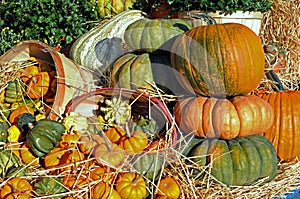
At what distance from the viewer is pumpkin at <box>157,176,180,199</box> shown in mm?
2281

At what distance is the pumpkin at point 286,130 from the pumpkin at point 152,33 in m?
0.90

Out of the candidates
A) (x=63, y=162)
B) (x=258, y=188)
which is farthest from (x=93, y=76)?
(x=258, y=188)

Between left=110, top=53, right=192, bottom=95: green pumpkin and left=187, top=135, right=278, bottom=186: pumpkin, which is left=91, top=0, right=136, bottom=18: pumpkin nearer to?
left=110, top=53, right=192, bottom=95: green pumpkin

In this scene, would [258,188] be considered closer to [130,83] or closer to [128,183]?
[128,183]

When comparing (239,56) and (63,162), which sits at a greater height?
(239,56)

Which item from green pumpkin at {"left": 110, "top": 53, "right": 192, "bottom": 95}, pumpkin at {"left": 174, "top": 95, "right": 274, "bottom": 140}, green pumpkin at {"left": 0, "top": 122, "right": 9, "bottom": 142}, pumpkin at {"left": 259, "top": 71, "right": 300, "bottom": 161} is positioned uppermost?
green pumpkin at {"left": 110, "top": 53, "right": 192, "bottom": 95}

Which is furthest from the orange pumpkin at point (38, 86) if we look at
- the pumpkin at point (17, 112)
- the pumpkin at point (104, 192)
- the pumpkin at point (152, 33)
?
the pumpkin at point (104, 192)

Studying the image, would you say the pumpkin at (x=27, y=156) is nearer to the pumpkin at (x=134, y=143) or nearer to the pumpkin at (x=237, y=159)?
the pumpkin at (x=134, y=143)

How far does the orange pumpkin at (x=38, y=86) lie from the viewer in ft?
10.5

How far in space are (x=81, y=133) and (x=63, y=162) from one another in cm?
40

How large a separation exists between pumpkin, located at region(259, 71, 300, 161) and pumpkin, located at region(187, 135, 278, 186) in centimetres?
31

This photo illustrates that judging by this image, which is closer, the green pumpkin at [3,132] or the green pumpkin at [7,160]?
the green pumpkin at [7,160]

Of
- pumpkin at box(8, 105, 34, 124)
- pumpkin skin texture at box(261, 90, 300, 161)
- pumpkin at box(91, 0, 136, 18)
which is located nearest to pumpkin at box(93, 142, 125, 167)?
pumpkin at box(8, 105, 34, 124)

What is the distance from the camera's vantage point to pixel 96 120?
9.80 feet
